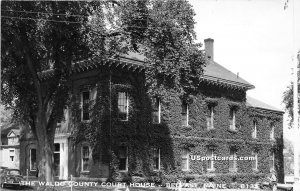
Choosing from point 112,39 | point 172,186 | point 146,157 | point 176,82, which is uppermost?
point 112,39

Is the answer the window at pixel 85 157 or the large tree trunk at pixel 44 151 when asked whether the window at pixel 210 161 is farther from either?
the large tree trunk at pixel 44 151

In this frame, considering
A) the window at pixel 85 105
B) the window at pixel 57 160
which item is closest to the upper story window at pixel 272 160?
the window at pixel 85 105

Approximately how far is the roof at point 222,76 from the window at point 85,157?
11450 millimetres

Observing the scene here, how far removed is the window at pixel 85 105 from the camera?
31234mm

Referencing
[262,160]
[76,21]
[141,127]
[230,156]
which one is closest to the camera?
[76,21]

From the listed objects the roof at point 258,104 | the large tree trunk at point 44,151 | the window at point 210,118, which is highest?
the roof at point 258,104

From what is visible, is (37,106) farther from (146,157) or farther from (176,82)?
(146,157)

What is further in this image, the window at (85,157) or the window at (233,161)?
the window at (233,161)

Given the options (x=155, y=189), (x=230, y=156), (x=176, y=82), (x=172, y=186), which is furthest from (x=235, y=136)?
(x=176, y=82)

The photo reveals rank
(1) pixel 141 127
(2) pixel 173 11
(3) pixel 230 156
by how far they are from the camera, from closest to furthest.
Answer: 1. (2) pixel 173 11
2. (1) pixel 141 127
3. (3) pixel 230 156

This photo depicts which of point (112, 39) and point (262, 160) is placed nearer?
point (112, 39)

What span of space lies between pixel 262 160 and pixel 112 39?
78.5ft

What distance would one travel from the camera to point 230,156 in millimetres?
39750

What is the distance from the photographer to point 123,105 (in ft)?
102
